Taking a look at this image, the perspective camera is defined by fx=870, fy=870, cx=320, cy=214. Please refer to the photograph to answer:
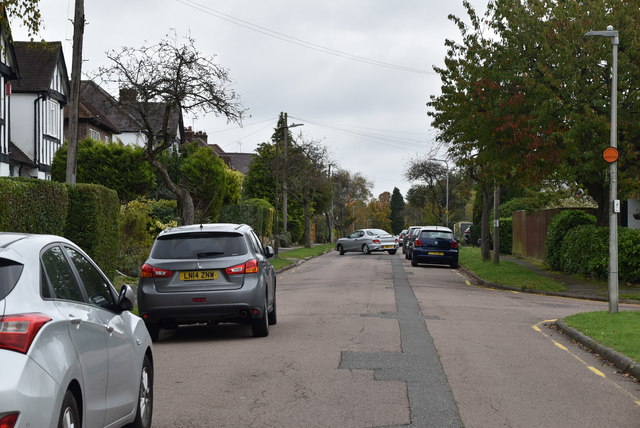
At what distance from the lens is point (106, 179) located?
134 feet

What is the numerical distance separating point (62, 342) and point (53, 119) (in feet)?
125

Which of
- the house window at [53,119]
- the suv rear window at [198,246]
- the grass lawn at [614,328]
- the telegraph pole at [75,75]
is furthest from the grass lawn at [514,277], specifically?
the house window at [53,119]

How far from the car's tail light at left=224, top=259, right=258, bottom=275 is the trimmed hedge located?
14898 millimetres

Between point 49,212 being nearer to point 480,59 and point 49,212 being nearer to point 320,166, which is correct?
point 480,59

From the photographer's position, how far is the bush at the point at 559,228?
30703mm

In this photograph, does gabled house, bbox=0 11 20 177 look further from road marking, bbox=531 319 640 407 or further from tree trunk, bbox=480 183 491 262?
road marking, bbox=531 319 640 407

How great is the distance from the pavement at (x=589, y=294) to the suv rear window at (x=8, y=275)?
24.2ft

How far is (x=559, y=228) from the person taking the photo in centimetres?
3133

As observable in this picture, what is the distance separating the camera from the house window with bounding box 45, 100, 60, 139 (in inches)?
1566

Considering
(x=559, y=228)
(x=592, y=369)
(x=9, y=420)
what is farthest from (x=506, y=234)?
(x=9, y=420)

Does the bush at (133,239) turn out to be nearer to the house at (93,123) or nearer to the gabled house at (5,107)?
the gabled house at (5,107)

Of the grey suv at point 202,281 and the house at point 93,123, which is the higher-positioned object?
the house at point 93,123

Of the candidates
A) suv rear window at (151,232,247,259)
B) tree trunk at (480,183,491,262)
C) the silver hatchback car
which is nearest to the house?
tree trunk at (480,183,491,262)

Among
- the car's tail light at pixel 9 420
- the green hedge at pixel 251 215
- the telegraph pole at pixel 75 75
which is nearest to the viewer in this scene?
the car's tail light at pixel 9 420
